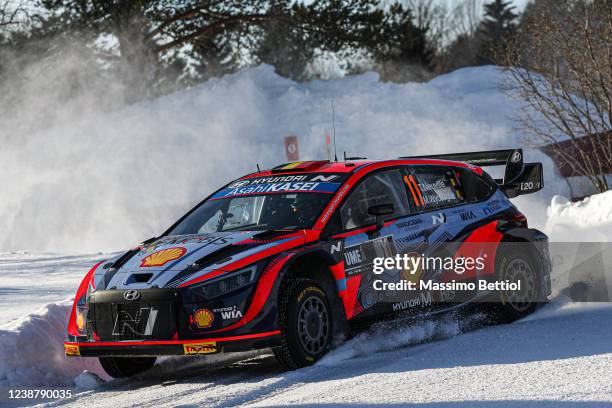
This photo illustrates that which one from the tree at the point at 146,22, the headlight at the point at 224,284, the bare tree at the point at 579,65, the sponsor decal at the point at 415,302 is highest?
the tree at the point at 146,22

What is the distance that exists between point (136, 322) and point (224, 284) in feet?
2.30

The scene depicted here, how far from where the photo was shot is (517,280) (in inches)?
348

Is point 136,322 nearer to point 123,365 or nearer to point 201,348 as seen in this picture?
point 201,348

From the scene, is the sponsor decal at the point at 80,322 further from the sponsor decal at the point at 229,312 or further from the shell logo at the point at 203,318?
the sponsor decal at the point at 229,312

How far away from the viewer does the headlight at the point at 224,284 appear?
6590 millimetres

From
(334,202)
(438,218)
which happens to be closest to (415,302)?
(438,218)

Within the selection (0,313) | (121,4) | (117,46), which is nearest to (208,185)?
(121,4)

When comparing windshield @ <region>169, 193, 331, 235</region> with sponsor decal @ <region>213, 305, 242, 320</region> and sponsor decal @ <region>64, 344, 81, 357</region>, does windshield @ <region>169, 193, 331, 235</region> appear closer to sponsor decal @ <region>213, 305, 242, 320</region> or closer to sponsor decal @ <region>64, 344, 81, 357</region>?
sponsor decal @ <region>213, 305, 242, 320</region>

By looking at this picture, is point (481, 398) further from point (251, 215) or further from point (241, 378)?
point (251, 215)

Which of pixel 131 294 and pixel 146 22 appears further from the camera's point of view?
pixel 146 22

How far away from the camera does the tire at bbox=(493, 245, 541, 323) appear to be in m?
8.66

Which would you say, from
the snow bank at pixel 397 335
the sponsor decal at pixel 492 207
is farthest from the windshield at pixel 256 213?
the sponsor decal at pixel 492 207

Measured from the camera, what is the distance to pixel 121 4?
3031 cm

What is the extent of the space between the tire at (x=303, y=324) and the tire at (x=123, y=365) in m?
1.47
